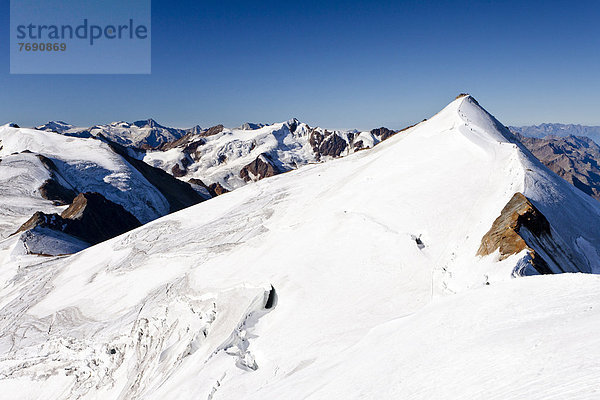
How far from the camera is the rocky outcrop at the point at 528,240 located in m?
13.6

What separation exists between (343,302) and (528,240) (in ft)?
29.6

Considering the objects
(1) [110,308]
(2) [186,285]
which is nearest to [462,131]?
(2) [186,285]

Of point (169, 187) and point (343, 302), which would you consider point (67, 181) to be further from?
point (343, 302)

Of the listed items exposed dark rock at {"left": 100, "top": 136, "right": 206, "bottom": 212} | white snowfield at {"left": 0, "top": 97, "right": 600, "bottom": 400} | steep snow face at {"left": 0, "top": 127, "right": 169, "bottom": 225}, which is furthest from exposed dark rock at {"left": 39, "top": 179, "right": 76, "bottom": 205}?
white snowfield at {"left": 0, "top": 97, "right": 600, "bottom": 400}

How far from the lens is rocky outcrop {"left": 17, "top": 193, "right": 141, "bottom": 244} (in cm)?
6262

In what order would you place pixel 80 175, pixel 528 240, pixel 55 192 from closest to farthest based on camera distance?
pixel 528 240, pixel 55 192, pixel 80 175

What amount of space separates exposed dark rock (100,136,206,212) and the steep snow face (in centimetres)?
500

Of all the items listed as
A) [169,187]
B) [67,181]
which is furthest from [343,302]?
[169,187]

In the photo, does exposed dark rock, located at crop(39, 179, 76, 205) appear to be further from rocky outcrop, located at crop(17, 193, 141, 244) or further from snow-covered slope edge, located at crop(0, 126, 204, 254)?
rocky outcrop, located at crop(17, 193, 141, 244)

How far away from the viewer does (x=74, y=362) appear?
22.0 m

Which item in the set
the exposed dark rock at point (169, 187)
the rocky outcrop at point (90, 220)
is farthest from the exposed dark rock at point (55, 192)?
the exposed dark rock at point (169, 187)

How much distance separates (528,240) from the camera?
14.3 meters

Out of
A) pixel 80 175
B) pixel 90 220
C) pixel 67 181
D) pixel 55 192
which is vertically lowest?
pixel 90 220

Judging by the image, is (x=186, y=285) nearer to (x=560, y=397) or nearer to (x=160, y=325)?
(x=160, y=325)
